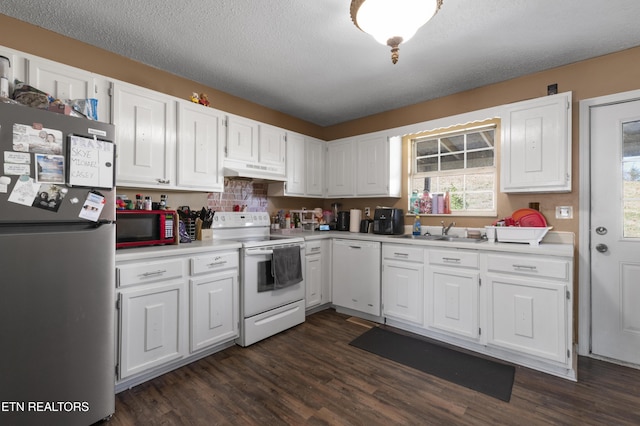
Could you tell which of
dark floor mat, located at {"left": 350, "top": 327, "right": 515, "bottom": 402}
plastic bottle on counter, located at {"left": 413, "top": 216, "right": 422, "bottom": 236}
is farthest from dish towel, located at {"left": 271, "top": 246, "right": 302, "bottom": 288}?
plastic bottle on counter, located at {"left": 413, "top": 216, "right": 422, "bottom": 236}

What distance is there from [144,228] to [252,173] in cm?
116

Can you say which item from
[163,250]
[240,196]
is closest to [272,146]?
[240,196]

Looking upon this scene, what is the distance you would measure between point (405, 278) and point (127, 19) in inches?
121

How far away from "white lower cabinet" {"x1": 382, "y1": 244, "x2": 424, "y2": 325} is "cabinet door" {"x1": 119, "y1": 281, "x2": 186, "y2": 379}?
6.29 feet

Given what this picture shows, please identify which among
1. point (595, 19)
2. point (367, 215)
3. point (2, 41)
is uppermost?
point (595, 19)

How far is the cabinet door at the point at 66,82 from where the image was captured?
1.89 meters

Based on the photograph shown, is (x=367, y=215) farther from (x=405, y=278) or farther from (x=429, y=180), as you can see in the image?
(x=405, y=278)

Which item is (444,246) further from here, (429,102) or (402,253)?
(429,102)

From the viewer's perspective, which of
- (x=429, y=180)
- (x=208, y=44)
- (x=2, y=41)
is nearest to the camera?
(x=2, y=41)

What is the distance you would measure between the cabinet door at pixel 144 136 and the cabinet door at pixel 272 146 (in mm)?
962

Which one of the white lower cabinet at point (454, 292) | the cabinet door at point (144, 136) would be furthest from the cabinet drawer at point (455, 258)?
the cabinet door at point (144, 136)

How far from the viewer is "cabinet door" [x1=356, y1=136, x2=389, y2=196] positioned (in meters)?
3.56

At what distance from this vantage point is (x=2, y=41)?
1.99m

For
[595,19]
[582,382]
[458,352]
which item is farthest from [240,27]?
[582,382]
